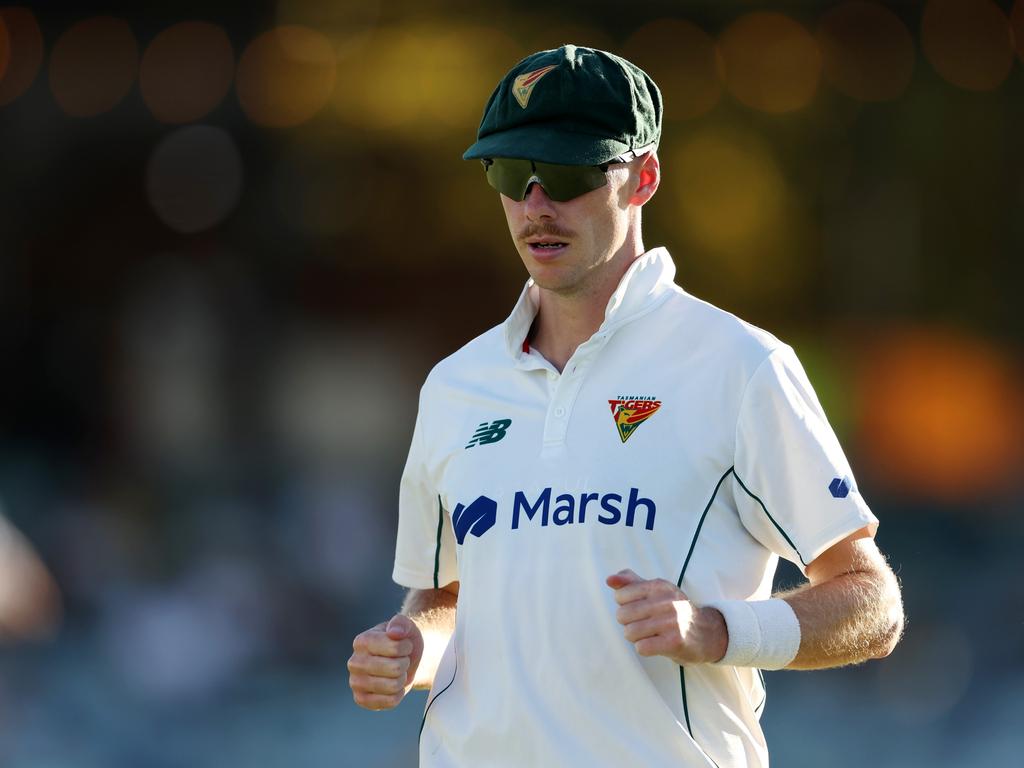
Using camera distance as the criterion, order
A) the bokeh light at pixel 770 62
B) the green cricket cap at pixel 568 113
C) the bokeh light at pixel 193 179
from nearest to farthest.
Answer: the green cricket cap at pixel 568 113
the bokeh light at pixel 770 62
the bokeh light at pixel 193 179

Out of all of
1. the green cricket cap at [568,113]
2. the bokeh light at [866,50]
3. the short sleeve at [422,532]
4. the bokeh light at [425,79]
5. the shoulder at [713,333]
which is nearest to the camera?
the shoulder at [713,333]

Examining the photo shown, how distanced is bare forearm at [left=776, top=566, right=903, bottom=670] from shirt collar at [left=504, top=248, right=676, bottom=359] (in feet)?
1.53

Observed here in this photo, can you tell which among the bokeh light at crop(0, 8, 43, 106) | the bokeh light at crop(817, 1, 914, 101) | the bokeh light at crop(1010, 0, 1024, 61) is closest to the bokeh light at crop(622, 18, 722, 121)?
the bokeh light at crop(817, 1, 914, 101)

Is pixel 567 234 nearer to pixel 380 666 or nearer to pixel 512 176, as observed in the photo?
pixel 512 176

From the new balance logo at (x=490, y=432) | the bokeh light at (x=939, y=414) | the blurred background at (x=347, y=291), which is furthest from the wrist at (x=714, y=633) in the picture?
the bokeh light at (x=939, y=414)

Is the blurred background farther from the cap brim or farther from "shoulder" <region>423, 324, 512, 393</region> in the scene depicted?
the cap brim

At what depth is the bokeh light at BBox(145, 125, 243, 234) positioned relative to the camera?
19.4 feet

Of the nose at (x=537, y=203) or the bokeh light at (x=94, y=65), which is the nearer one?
the nose at (x=537, y=203)

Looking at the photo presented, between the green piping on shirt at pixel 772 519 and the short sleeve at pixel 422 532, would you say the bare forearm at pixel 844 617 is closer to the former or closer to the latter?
the green piping on shirt at pixel 772 519

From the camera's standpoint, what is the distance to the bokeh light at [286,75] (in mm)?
5691

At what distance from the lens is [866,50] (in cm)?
544

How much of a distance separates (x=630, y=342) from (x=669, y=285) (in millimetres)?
126

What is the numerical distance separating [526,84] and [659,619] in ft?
2.76

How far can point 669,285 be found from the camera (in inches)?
83.3
